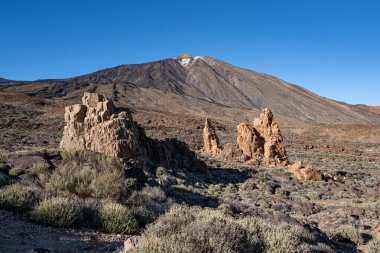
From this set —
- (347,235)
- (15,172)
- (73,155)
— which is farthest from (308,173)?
(15,172)

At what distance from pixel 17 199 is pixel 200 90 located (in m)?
142

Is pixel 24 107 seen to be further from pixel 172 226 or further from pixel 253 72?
pixel 253 72

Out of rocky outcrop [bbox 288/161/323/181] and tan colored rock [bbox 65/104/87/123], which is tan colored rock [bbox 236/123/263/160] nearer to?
rocky outcrop [bbox 288/161/323/181]

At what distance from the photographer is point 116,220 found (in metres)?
6.22

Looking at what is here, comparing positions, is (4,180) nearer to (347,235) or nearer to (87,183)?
(87,183)

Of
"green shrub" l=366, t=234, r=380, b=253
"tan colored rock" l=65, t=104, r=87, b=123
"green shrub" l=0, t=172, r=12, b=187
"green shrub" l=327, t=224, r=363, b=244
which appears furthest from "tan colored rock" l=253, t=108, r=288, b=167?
"green shrub" l=0, t=172, r=12, b=187

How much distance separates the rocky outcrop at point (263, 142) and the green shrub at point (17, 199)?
21.5 metres

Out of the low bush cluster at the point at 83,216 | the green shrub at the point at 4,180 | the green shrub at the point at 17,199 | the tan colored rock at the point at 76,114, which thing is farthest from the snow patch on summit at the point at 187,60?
the low bush cluster at the point at 83,216

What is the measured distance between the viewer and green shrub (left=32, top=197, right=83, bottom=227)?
5.92 meters

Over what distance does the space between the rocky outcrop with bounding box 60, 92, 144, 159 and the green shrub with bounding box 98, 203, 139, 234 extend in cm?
839

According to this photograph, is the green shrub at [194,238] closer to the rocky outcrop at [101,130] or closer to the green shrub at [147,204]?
the green shrub at [147,204]

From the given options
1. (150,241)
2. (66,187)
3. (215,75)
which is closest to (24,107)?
(66,187)

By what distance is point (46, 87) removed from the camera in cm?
11438

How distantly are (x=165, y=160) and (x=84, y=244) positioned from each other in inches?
585
